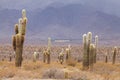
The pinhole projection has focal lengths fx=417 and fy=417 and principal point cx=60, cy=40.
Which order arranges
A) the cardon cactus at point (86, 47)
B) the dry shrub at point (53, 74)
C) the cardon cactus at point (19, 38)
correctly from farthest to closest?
the cardon cactus at point (86, 47) → the cardon cactus at point (19, 38) → the dry shrub at point (53, 74)

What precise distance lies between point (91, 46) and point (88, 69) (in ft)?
5.80

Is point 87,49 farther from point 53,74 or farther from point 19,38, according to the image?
point 53,74

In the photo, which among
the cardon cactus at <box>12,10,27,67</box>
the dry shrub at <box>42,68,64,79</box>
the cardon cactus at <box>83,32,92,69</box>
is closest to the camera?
the dry shrub at <box>42,68,64,79</box>

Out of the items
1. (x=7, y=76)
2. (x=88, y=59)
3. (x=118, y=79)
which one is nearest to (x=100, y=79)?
(x=118, y=79)

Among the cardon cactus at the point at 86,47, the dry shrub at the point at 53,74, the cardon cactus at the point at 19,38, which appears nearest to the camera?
the dry shrub at the point at 53,74

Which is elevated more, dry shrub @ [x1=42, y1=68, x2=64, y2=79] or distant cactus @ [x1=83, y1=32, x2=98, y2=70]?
distant cactus @ [x1=83, y1=32, x2=98, y2=70]

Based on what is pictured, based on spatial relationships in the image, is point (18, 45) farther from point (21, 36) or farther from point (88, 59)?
point (88, 59)

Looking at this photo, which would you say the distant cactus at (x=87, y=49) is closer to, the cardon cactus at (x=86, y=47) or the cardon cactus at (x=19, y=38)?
the cardon cactus at (x=86, y=47)

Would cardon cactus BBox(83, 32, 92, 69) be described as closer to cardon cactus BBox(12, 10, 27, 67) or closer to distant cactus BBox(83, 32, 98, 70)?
distant cactus BBox(83, 32, 98, 70)

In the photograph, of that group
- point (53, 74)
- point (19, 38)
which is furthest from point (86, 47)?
point (53, 74)

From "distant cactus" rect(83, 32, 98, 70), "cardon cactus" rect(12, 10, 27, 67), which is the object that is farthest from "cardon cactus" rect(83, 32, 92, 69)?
"cardon cactus" rect(12, 10, 27, 67)

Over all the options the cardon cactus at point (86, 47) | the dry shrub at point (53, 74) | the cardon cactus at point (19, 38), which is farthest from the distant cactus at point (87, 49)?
the dry shrub at point (53, 74)

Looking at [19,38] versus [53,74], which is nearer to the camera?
[53,74]

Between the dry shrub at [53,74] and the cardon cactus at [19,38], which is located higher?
the cardon cactus at [19,38]
